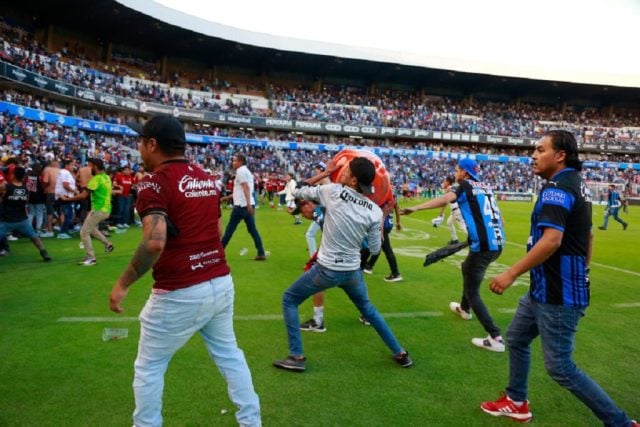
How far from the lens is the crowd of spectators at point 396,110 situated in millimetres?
42594

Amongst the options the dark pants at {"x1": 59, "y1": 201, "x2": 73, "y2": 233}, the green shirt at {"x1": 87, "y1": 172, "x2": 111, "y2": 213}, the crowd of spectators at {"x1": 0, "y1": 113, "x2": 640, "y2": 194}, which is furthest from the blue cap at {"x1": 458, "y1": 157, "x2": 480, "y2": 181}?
the crowd of spectators at {"x1": 0, "y1": 113, "x2": 640, "y2": 194}

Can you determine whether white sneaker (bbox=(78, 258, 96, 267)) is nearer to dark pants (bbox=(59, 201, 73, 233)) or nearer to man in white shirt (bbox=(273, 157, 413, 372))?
dark pants (bbox=(59, 201, 73, 233))

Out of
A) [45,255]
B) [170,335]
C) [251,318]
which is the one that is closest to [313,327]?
[251,318]

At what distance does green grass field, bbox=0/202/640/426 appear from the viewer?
337cm

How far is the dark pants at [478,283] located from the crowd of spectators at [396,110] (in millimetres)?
39337

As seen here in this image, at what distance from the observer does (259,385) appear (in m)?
3.77

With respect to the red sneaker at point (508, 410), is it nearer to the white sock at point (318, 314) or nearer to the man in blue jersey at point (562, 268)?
the man in blue jersey at point (562, 268)

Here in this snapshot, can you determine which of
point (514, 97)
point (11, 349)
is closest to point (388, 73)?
point (514, 97)

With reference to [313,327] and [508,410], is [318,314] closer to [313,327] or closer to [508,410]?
[313,327]

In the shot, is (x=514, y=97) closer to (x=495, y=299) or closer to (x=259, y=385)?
(x=495, y=299)

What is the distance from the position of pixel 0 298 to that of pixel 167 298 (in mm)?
4959

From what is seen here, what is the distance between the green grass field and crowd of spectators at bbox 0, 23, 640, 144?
36.7m

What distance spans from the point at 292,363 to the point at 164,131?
2500 mm

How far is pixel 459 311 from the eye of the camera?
6.03 metres
